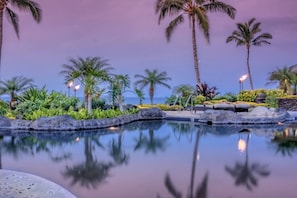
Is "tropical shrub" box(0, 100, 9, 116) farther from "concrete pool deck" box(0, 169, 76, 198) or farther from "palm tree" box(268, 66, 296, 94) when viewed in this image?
"palm tree" box(268, 66, 296, 94)

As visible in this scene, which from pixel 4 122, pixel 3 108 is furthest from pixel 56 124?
pixel 3 108

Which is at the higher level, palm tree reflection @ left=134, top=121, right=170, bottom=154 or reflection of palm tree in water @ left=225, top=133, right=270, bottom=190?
palm tree reflection @ left=134, top=121, right=170, bottom=154

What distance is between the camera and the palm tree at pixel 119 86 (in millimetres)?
13672

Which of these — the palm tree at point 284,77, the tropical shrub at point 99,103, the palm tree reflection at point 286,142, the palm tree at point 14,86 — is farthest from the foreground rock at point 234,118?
the palm tree at point 284,77

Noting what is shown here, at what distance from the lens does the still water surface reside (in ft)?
15.6

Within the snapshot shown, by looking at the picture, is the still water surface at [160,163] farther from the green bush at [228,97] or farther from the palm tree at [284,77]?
the palm tree at [284,77]

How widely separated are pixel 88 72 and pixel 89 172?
23.3 feet

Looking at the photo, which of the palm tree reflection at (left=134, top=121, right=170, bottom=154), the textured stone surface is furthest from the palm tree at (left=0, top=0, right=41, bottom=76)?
the palm tree reflection at (left=134, top=121, right=170, bottom=154)

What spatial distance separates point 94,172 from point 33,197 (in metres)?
1.71

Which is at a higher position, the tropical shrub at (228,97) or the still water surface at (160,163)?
the tropical shrub at (228,97)

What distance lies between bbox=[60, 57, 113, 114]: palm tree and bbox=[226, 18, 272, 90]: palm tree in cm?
1413

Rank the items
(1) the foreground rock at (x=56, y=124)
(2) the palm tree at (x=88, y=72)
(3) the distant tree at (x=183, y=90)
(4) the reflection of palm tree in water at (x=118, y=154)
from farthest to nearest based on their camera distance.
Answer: (3) the distant tree at (x=183, y=90) → (2) the palm tree at (x=88, y=72) → (1) the foreground rock at (x=56, y=124) → (4) the reflection of palm tree in water at (x=118, y=154)

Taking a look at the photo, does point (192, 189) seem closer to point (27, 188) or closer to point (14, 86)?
point (27, 188)

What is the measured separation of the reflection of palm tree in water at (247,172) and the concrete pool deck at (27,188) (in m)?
2.53
